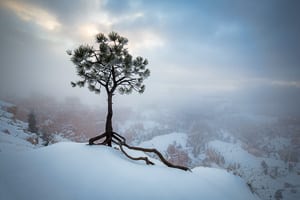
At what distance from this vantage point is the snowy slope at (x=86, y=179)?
4.81 metres

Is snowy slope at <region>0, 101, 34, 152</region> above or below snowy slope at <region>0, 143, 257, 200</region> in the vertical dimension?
below

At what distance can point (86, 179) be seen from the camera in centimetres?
547

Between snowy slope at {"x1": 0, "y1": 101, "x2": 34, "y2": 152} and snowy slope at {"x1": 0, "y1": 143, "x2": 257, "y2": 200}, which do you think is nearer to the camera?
snowy slope at {"x1": 0, "y1": 143, "x2": 257, "y2": 200}

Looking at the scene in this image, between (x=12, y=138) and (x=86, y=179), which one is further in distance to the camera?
(x=12, y=138)

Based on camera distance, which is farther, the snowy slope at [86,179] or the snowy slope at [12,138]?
the snowy slope at [12,138]

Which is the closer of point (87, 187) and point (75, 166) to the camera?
point (87, 187)

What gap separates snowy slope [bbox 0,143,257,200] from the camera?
15.8ft

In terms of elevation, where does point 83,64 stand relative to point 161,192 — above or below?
above

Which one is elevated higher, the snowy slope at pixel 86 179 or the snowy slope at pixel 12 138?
the snowy slope at pixel 86 179

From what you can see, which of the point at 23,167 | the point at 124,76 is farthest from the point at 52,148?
the point at 124,76

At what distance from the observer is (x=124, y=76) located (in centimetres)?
A: 1009

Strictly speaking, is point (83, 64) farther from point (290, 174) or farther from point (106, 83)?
point (290, 174)

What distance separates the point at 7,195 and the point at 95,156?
3.26 metres

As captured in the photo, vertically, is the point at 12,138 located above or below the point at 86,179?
below
